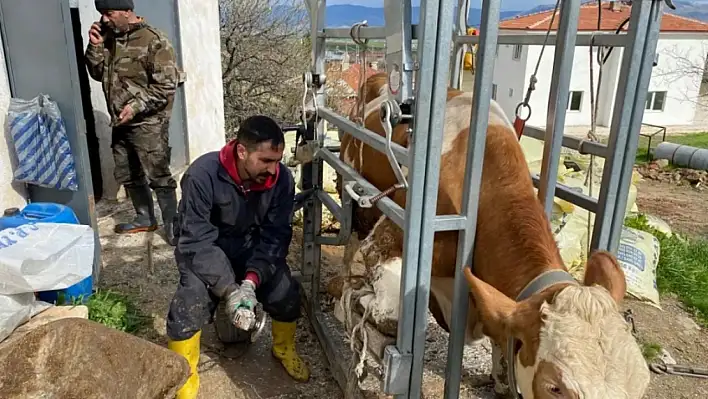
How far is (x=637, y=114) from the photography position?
7.64 feet

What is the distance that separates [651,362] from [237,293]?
253 centimetres

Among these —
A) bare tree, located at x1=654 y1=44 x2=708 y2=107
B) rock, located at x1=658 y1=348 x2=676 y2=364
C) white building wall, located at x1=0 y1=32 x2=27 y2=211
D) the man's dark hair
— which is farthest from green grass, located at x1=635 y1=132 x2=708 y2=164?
white building wall, located at x1=0 y1=32 x2=27 y2=211

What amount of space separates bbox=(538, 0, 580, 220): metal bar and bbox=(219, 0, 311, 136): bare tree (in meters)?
7.81

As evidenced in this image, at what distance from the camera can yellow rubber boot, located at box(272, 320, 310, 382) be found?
323cm

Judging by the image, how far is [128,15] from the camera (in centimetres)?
482

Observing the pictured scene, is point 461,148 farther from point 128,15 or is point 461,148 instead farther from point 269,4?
point 269,4

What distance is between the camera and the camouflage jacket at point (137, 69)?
4.93m

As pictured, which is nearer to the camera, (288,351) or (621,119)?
(621,119)

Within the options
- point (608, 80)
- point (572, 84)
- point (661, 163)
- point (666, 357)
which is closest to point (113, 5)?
point (666, 357)

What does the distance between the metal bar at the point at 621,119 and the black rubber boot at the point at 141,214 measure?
405cm

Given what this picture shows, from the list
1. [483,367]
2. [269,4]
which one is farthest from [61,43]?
[269,4]

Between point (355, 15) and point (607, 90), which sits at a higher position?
point (355, 15)

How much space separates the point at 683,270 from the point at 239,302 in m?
3.92

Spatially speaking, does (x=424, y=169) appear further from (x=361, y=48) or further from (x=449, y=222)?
(x=361, y=48)
